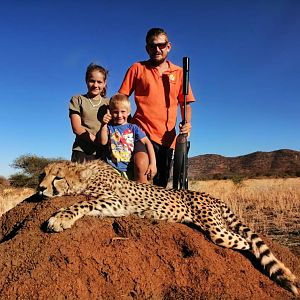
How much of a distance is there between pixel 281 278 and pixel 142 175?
184cm

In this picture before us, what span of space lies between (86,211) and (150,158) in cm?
158

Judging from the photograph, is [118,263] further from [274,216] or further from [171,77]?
[274,216]

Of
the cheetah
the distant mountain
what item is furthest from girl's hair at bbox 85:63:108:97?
the distant mountain

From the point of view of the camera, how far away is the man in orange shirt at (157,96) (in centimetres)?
539

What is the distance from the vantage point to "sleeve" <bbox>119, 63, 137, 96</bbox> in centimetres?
548

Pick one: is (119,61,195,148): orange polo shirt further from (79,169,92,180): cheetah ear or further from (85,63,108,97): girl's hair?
(79,169,92,180): cheetah ear

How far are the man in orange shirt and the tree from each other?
14.8 metres

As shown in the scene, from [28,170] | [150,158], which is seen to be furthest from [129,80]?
[28,170]

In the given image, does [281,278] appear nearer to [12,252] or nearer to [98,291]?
[98,291]

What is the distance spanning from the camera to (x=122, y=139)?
486 centimetres

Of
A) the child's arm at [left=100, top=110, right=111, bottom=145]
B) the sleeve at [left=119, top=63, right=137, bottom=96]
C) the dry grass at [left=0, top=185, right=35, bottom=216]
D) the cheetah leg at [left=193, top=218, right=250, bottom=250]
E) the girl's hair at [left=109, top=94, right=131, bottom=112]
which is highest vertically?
the sleeve at [left=119, top=63, right=137, bottom=96]

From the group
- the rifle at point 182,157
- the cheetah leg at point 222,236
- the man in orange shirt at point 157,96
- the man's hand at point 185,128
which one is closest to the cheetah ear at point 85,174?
the cheetah leg at point 222,236

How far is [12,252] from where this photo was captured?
10.7ft

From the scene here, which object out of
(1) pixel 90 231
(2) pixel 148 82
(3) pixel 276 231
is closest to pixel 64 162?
(1) pixel 90 231
